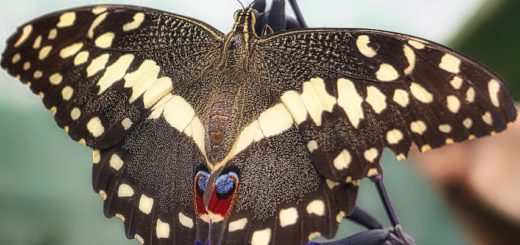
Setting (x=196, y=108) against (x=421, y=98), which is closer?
(x=421, y=98)

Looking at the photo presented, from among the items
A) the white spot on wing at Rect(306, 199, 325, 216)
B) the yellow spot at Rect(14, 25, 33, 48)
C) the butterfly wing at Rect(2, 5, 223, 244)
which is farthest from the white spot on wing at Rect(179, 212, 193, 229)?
the yellow spot at Rect(14, 25, 33, 48)

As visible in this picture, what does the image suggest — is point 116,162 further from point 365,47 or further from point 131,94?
point 365,47

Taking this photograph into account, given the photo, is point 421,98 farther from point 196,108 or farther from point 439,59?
point 196,108

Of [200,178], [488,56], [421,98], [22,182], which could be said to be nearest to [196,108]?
[200,178]

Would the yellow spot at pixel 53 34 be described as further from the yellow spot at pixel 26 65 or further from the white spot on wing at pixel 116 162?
the white spot on wing at pixel 116 162

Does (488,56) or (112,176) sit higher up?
(488,56)

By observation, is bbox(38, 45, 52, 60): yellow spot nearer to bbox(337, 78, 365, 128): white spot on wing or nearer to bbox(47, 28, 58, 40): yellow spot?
bbox(47, 28, 58, 40): yellow spot
